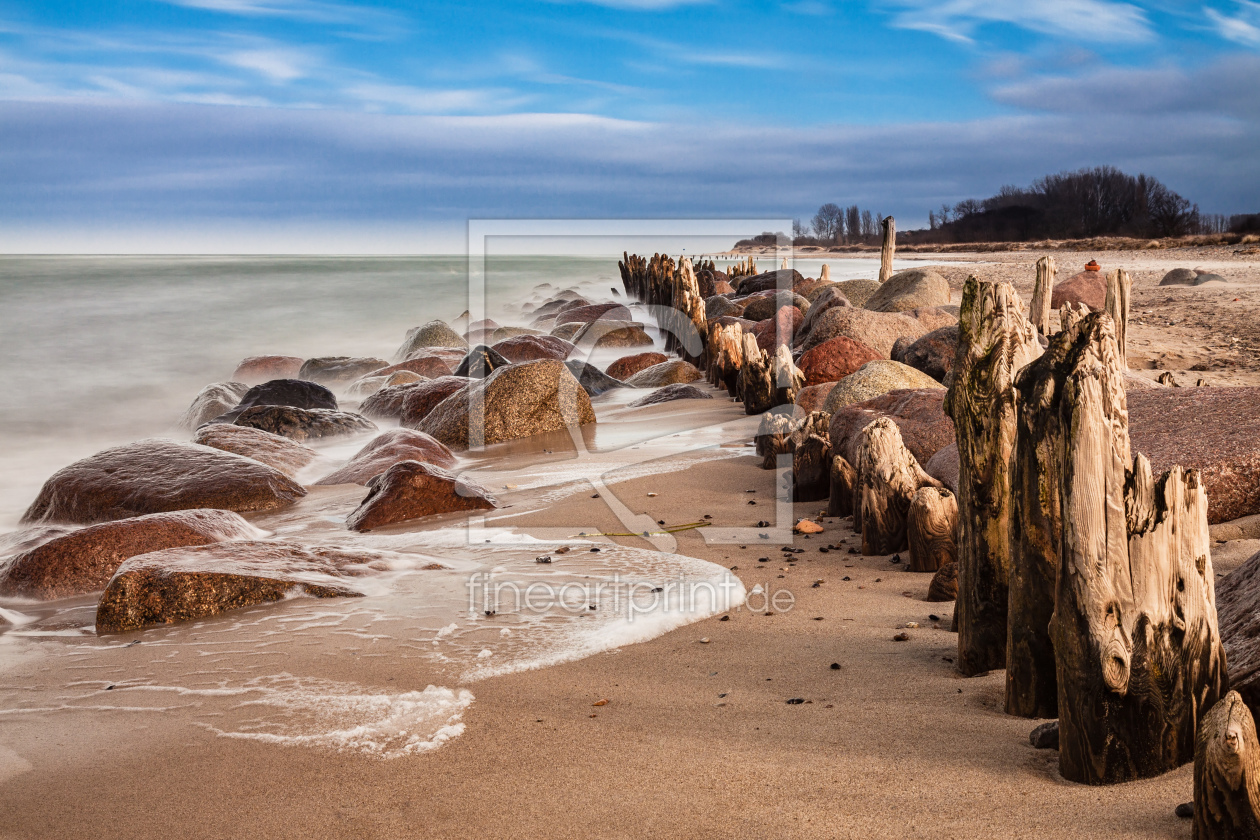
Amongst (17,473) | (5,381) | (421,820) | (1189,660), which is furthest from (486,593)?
(5,381)

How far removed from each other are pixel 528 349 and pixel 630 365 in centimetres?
187

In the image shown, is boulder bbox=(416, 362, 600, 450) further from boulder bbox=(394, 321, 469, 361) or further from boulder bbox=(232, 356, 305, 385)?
boulder bbox=(232, 356, 305, 385)

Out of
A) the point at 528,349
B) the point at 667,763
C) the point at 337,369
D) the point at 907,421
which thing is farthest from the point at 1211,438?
the point at 337,369

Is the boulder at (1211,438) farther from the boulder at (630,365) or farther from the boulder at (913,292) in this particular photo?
the boulder at (913,292)

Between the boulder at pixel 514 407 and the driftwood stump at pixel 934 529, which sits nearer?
the driftwood stump at pixel 934 529

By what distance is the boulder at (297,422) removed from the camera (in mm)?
10992

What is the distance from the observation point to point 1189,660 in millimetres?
2209

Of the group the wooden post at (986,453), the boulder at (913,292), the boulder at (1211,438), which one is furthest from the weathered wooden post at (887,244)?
the wooden post at (986,453)

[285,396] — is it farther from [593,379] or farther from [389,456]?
[593,379]

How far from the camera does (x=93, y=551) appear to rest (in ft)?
18.5

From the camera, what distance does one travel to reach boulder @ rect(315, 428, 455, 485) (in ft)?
27.7

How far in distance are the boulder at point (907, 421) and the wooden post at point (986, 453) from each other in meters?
2.78

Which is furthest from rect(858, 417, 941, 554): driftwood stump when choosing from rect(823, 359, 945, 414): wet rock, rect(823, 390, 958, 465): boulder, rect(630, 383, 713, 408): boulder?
rect(630, 383, 713, 408): boulder

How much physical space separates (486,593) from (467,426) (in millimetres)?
5624
